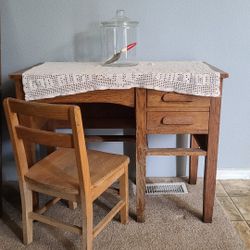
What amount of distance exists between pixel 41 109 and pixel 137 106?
43cm

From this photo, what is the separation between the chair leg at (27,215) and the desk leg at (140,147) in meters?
0.49

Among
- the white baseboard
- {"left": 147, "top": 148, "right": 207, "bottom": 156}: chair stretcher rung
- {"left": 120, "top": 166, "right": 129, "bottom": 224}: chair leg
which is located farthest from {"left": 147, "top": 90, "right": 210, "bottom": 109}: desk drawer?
the white baseboard

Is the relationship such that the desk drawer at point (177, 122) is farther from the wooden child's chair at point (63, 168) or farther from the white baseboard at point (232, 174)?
the white baseboard at point (232, 174)

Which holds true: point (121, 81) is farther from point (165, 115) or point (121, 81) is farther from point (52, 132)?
point (52, 132)

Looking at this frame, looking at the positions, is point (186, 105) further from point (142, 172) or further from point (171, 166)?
point (171, 166)

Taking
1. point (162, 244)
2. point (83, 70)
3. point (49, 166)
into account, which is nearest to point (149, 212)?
point (162, 244)

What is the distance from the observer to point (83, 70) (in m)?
1.33

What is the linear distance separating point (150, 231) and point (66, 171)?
1.66 ft

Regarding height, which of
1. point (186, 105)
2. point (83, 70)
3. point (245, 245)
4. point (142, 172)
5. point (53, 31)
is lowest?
point (245, 245)

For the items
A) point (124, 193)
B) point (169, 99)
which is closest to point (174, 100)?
point (169, 99)

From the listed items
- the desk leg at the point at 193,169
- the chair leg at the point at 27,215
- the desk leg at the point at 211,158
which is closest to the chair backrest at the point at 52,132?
the chair leg at the point at 27,215

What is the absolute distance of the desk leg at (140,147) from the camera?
1.26 metres

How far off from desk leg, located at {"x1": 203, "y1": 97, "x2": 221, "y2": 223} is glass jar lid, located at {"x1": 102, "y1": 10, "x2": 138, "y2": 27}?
0.66 metres

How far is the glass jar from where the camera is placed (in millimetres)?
1567
